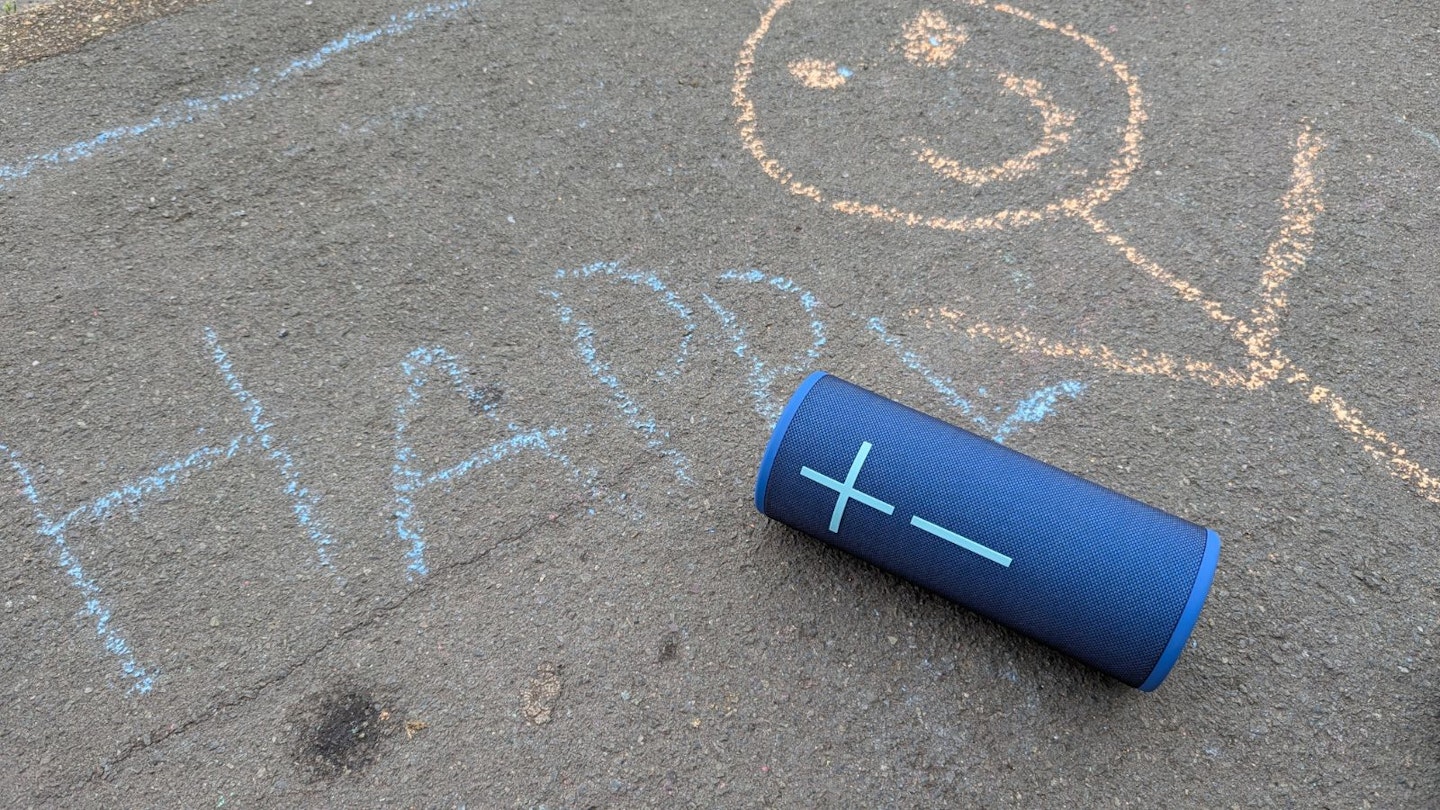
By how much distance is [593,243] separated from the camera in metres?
3.21

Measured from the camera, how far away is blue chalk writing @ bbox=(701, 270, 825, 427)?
2861mm

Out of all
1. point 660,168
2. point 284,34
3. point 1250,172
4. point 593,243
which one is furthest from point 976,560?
point 284,34

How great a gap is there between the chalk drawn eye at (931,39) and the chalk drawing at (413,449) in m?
2.17

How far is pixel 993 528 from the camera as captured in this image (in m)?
2.23

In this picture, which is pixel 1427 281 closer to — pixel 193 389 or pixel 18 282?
pixel 193 389

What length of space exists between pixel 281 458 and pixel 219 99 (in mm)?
1644

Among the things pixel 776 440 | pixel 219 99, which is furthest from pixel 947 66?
pixel 219 99

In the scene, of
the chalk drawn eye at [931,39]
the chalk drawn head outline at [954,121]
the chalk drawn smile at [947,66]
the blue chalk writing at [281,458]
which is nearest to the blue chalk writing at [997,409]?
the chalk drawn head outline at [954,121]

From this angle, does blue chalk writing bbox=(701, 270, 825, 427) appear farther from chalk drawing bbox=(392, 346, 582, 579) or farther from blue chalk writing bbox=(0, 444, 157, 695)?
blue chalk writing bbox=(0, 444, 157, 695)

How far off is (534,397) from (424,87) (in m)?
1.53

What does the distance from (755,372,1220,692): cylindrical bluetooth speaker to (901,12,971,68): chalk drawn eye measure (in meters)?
1.97

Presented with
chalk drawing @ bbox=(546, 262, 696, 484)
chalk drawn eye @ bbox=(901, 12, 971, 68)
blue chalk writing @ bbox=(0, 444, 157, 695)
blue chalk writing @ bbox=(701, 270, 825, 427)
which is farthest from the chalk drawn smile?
blue chalk writing @ bbox=(0, 444, 157, 695)

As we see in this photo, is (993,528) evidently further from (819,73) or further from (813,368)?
(819,73)

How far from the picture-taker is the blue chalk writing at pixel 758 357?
286 cm
